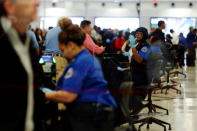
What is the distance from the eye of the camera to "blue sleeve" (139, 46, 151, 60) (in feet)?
13.5

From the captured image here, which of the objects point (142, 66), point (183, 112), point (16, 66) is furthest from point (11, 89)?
point (183, 112)

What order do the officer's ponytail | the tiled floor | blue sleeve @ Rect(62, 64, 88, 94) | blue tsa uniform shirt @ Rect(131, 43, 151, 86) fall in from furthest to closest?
the tiled floor < blue tsa uniform shirt @ Rect(131, 43, 151, 86) < the officer's ponytail < blue sleeve @ Rect(62, 64, 88, 94)

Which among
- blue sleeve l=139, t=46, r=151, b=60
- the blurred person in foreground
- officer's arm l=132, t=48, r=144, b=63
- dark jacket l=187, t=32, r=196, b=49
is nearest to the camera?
the blurred person in foreground

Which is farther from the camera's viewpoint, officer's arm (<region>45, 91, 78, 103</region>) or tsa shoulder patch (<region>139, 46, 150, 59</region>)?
tsa shoulder patch (<region>139, 46, 150, 59</region>)

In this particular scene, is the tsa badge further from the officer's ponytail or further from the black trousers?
the black trousers

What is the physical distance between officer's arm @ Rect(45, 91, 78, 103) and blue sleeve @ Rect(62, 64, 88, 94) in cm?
3

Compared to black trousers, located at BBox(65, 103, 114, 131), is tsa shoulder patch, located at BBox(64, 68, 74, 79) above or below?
above

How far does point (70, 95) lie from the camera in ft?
6.77

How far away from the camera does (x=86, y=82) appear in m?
2.01

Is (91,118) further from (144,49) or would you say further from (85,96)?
(144,49)

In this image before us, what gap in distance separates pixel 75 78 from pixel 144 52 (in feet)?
7.75

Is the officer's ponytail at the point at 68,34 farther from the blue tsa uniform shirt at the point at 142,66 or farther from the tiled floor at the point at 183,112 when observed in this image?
the blue tsa uniform shirt at the point at 142,66

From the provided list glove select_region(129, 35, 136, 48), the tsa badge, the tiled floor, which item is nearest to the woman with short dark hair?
the tiled floor

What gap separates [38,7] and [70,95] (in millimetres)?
765
